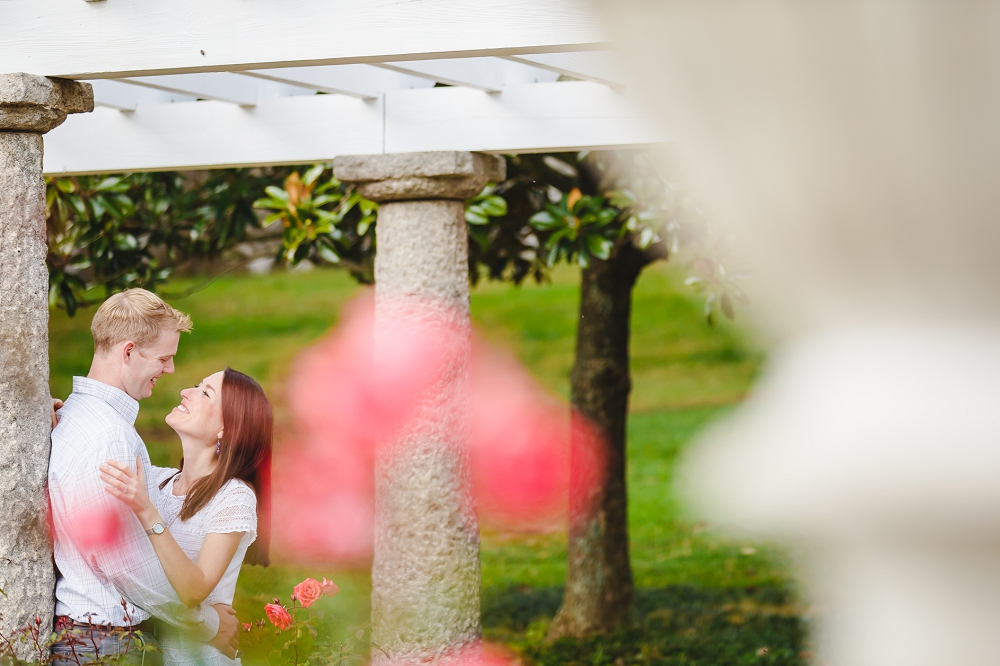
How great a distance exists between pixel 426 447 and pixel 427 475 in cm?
12

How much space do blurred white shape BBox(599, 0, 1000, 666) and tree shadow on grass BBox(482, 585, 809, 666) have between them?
6.26 meters

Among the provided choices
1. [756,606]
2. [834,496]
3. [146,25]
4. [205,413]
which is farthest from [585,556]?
[834,496]

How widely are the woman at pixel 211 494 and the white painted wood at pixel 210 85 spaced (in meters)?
1.52

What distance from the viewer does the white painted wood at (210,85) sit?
13.1 feet

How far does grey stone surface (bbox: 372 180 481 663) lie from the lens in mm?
4000

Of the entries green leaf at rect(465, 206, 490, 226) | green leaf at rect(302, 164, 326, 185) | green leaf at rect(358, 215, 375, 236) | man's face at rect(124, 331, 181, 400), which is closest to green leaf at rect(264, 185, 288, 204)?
green leaf at rect(302, 164, 326, 185)

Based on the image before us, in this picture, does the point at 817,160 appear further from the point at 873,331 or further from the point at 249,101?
the point at 249,101

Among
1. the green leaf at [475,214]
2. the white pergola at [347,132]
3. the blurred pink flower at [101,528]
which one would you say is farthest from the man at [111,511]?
the green leaf at [475,214]

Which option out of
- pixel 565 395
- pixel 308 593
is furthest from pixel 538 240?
pixel 565 395

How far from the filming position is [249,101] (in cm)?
435

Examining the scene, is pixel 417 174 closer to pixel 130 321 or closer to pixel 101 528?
pixel 130 321

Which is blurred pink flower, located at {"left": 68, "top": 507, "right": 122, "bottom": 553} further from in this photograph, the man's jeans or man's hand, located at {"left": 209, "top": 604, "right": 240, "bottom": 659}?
man's hand, located at {"left": 209, "top": 604, "right": 240, "bottom": 659}

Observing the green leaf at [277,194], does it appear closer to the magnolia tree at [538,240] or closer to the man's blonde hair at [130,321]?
the magnolia tree at [538,240]

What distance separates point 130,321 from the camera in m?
2.87
